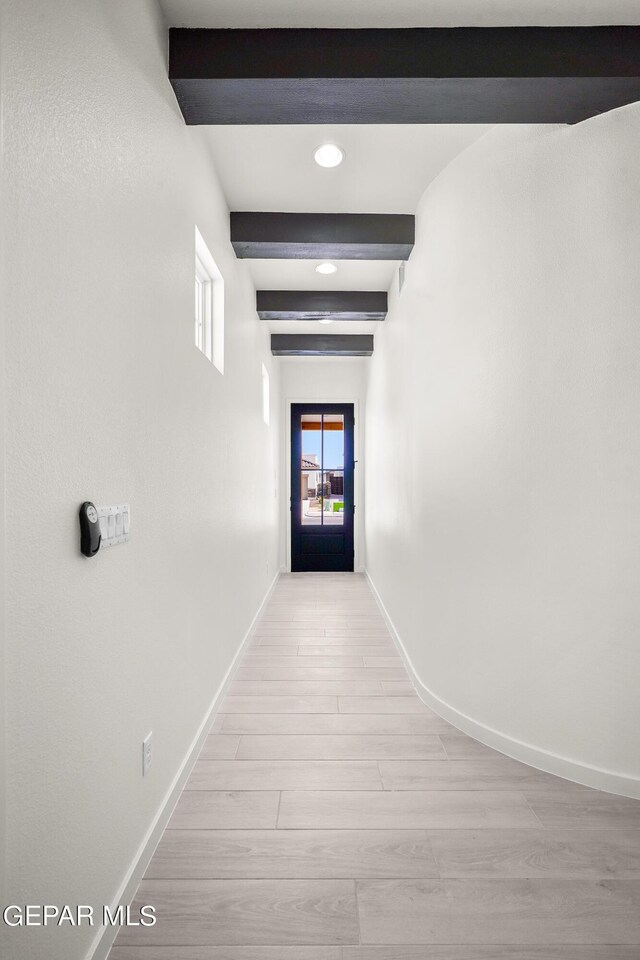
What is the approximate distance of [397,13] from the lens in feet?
5.62

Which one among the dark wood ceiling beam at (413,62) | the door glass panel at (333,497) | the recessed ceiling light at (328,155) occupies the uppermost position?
the recessed ceiling light at (328,155)

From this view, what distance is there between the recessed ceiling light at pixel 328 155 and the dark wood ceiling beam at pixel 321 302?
1835 mm

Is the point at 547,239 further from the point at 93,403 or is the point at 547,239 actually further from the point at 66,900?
the point at 66,900

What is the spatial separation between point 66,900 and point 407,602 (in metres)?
2.47

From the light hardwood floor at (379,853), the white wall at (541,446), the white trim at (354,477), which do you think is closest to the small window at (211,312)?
the white wall at (541,446)

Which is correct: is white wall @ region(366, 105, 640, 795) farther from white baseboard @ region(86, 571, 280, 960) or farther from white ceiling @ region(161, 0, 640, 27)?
white baseboard @ region(86, 571, 280, 960)

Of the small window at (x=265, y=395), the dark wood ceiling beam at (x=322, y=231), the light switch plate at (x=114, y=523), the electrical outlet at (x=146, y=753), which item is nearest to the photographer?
the light switch plate at (x=114, y=523)

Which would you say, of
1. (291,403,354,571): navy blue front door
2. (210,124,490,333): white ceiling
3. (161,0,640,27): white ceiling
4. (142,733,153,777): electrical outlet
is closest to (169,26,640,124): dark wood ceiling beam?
(161,0,640,27): white ceiling

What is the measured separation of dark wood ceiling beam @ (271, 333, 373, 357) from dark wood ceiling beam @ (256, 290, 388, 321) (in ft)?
3.45

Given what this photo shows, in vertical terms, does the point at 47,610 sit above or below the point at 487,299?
below

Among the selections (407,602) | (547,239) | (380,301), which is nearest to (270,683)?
(407,602)

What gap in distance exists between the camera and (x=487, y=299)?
91.2 inches
